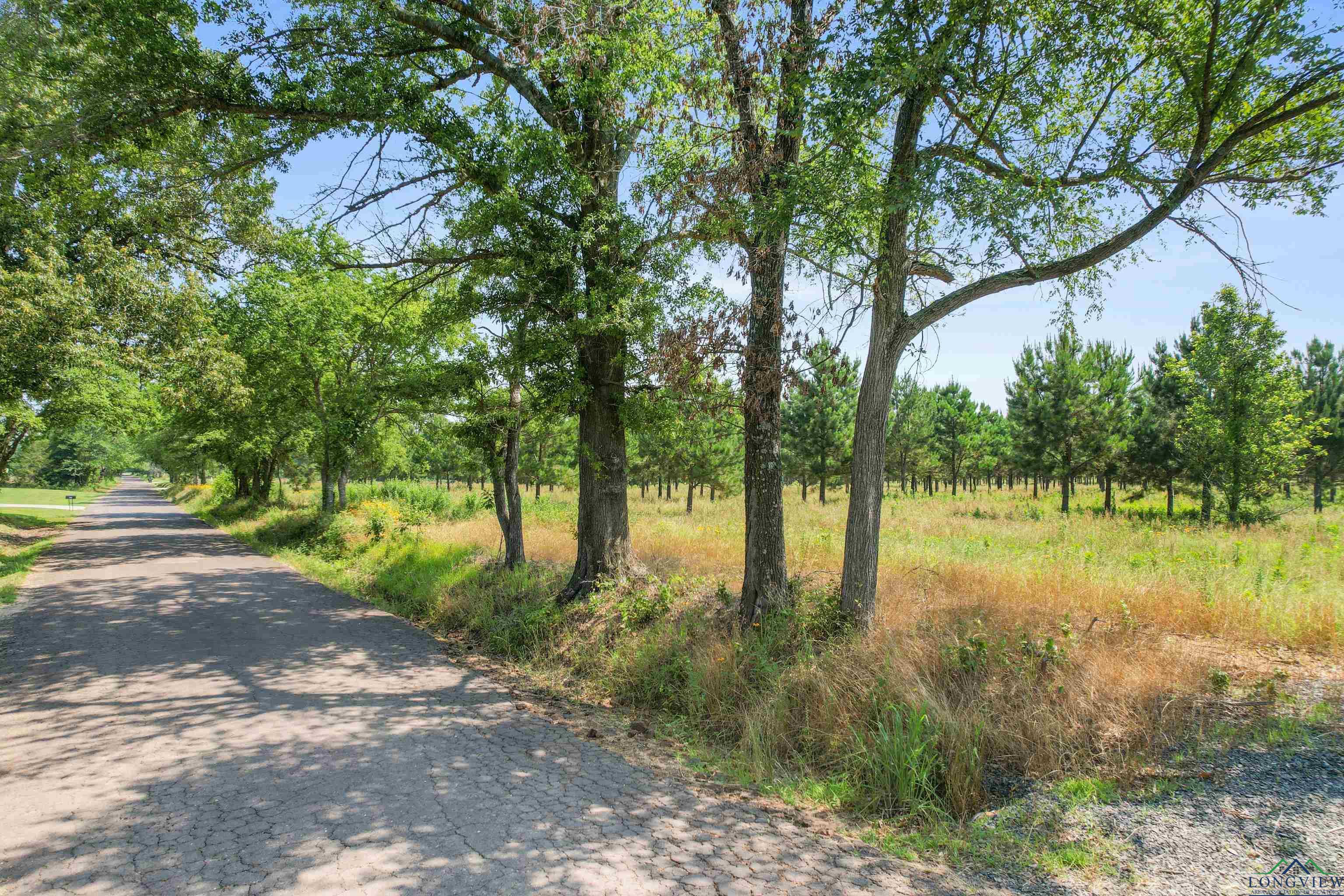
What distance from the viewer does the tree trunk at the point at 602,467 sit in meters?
9.18

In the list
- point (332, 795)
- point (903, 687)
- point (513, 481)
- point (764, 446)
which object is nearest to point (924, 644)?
point (903, 687)

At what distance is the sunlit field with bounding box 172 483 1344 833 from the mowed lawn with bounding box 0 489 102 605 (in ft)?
21.9

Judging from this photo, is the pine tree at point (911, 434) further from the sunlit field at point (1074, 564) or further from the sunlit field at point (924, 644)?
the sunlit field at point (924, 644)

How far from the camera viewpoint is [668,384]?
7520 mm

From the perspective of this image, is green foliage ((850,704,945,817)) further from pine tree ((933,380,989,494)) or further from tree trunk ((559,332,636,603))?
pine tree ((933,380,989,494))

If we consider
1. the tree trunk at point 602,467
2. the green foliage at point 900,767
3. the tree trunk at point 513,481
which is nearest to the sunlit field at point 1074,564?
the tree trunk at point 513,481

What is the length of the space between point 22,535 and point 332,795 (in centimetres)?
2418

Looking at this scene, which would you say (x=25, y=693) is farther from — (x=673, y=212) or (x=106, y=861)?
(x=673, y=212)

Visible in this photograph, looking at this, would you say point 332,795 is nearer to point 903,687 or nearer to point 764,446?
point 903,687

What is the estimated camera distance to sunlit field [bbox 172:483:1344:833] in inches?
167

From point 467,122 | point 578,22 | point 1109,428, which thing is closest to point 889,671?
point 578,22

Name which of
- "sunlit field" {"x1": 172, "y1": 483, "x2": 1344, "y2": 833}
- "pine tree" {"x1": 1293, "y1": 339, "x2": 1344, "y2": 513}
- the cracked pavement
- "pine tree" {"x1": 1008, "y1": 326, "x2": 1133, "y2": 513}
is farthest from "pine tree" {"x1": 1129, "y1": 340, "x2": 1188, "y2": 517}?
the cracked pavement

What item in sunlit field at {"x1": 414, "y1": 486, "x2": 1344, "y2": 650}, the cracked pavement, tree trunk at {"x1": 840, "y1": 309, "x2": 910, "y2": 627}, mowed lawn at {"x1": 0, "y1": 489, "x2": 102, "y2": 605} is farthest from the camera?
mowed lawn at {"x1": 0, "y1": 489, "x2": 102, "y2": 605}

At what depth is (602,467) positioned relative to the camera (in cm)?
930
